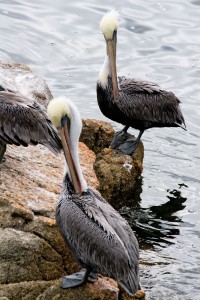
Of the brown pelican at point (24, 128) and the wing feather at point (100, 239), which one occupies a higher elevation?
the brown pelican at point (24, 128)

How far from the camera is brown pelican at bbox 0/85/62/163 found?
782 centimetres

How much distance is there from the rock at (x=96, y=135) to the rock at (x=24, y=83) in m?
0.54

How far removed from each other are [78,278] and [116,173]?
2836mm

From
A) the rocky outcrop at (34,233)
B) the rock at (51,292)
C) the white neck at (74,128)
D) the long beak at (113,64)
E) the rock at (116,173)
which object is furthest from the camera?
the long beak at (113,64)

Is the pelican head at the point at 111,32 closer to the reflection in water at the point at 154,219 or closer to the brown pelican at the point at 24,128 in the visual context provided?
the reflection in water at the point at 154,219

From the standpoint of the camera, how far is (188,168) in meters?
11.2

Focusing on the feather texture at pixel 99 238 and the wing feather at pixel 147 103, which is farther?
the wing feather at pixel 147 103

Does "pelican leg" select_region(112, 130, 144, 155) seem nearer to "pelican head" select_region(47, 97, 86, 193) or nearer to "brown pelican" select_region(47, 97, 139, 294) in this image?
"pelican head" select_region(47, 97, 86, 193)

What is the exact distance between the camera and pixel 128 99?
33.2ft

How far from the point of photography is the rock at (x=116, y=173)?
9.34 m

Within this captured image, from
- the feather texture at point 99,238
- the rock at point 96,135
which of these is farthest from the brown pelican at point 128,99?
the feather texture at point 99,238

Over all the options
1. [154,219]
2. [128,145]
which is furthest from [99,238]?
[128,145]

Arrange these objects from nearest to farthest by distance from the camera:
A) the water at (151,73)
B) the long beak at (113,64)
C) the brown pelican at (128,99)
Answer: the water at (151,73), the long beak at (113,64), the brown pelican at (128,99)

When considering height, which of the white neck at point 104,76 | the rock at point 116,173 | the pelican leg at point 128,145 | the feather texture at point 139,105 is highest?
the white neck at point 104,76
